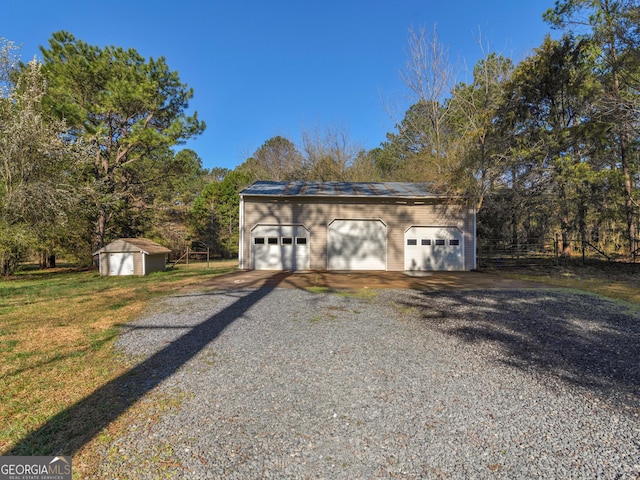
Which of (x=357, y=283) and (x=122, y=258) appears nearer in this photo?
(x=357, y=283)

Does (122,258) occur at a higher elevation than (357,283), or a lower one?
higher

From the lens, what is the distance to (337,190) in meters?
13.7

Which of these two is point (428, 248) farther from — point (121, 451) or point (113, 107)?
point (113, 107)

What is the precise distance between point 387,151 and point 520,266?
15027 mm

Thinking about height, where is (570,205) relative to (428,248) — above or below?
above

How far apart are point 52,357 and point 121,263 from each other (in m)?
9.78

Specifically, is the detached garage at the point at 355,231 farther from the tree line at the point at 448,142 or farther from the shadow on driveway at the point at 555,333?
the shadow on driveway at the point at 555,333

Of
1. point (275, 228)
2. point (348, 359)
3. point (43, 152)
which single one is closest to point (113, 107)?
point (43, 152)

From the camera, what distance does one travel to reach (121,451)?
196 cm

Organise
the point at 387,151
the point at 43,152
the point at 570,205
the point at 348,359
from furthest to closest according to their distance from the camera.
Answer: the point at 387,151, the point at 570,205, the point at 43,152, the point at 348,359

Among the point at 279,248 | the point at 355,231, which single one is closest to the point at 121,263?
the point at 279,248

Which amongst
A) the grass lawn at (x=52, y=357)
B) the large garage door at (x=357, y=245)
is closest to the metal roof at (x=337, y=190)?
the large garage door at (x=357, y=245)

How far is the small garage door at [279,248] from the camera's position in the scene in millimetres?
12812

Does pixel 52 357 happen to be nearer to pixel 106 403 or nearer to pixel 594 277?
pixel 106 403
